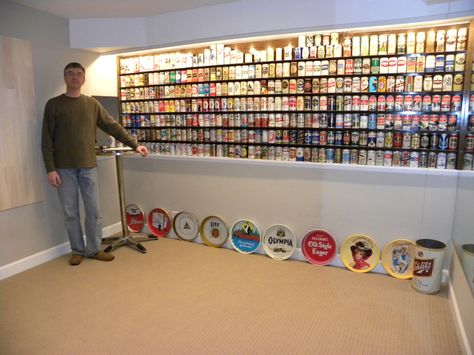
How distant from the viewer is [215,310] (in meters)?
2.47

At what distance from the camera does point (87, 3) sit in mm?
3018

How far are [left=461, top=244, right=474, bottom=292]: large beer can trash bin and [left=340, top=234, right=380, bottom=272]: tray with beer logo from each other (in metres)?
0.70

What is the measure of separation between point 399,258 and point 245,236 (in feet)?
4.35

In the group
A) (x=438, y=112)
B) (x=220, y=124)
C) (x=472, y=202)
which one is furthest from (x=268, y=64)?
(x=472, y=202)

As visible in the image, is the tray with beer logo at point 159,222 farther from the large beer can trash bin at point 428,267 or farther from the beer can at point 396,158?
the large beer can trash bin at point 428,267

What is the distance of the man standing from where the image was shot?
10.1ft

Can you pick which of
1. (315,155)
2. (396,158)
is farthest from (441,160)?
(315,155)

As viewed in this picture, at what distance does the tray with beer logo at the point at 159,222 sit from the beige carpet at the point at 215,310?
63cm

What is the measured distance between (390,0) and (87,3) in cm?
234

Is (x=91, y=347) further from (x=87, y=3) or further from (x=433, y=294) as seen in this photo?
(x=87, y=3)

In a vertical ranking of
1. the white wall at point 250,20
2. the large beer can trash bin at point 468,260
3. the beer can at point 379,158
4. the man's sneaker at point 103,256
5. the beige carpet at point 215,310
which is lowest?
the beige carpet at point 215,310

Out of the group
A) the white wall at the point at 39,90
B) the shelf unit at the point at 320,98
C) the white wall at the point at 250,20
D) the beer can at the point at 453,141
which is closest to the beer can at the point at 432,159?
A: the shelf unit at the point at 320,98

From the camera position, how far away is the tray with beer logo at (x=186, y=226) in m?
3.74

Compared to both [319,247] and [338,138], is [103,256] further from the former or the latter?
[338,138]
